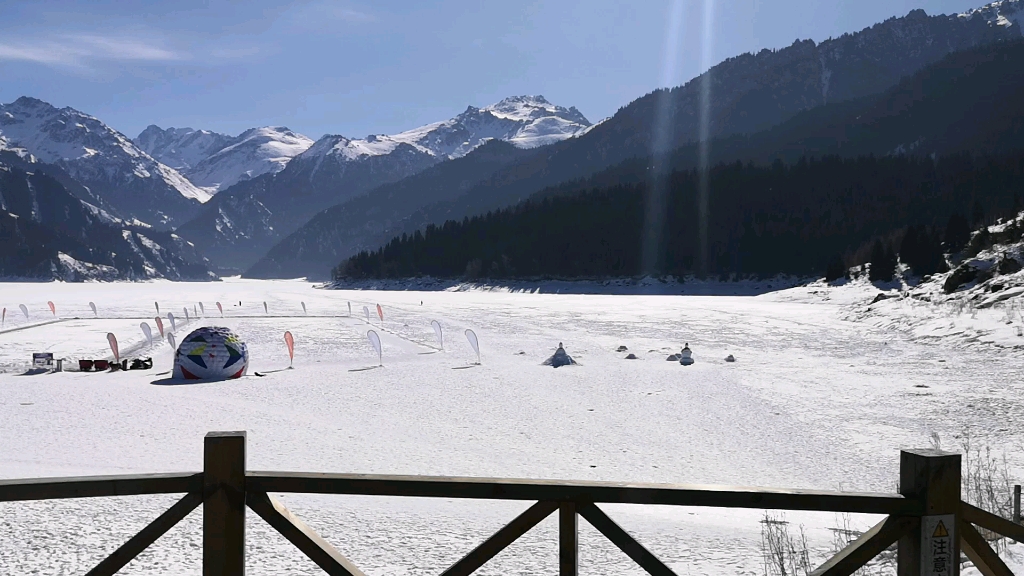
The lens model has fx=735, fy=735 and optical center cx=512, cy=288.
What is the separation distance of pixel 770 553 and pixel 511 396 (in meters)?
9.64

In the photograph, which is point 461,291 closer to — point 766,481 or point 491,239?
point 491,239

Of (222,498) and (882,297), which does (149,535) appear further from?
(882,297)

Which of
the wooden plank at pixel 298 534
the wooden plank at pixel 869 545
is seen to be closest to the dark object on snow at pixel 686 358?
the wooden plank at pixel 869 545

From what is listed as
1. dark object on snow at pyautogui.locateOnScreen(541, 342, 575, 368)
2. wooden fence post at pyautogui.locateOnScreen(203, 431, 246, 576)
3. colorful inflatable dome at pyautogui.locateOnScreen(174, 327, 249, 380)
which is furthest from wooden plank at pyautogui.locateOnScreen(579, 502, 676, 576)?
dark object on snow at pyautogui.locateOnScreen(541, 342, 575, 368)

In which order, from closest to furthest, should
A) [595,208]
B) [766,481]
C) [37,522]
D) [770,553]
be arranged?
[770,553] → [37,522] → [766,481] → [595,208]

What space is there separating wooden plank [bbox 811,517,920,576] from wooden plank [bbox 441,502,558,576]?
1.24 m

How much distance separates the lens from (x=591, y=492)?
333 cm

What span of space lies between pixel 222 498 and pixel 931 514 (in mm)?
3189

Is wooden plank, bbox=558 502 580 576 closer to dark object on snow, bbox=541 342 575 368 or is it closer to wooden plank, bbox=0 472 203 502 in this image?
wooden plank, bbox=0 472 203 502

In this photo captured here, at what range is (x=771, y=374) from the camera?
19.1 meters

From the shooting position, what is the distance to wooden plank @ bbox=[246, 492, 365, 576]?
3383 mm

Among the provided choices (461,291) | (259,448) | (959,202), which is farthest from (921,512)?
(959,202)

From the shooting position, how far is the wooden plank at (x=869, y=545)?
129 inches

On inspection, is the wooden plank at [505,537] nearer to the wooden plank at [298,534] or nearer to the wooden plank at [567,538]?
the wooden plank at [567,538]
